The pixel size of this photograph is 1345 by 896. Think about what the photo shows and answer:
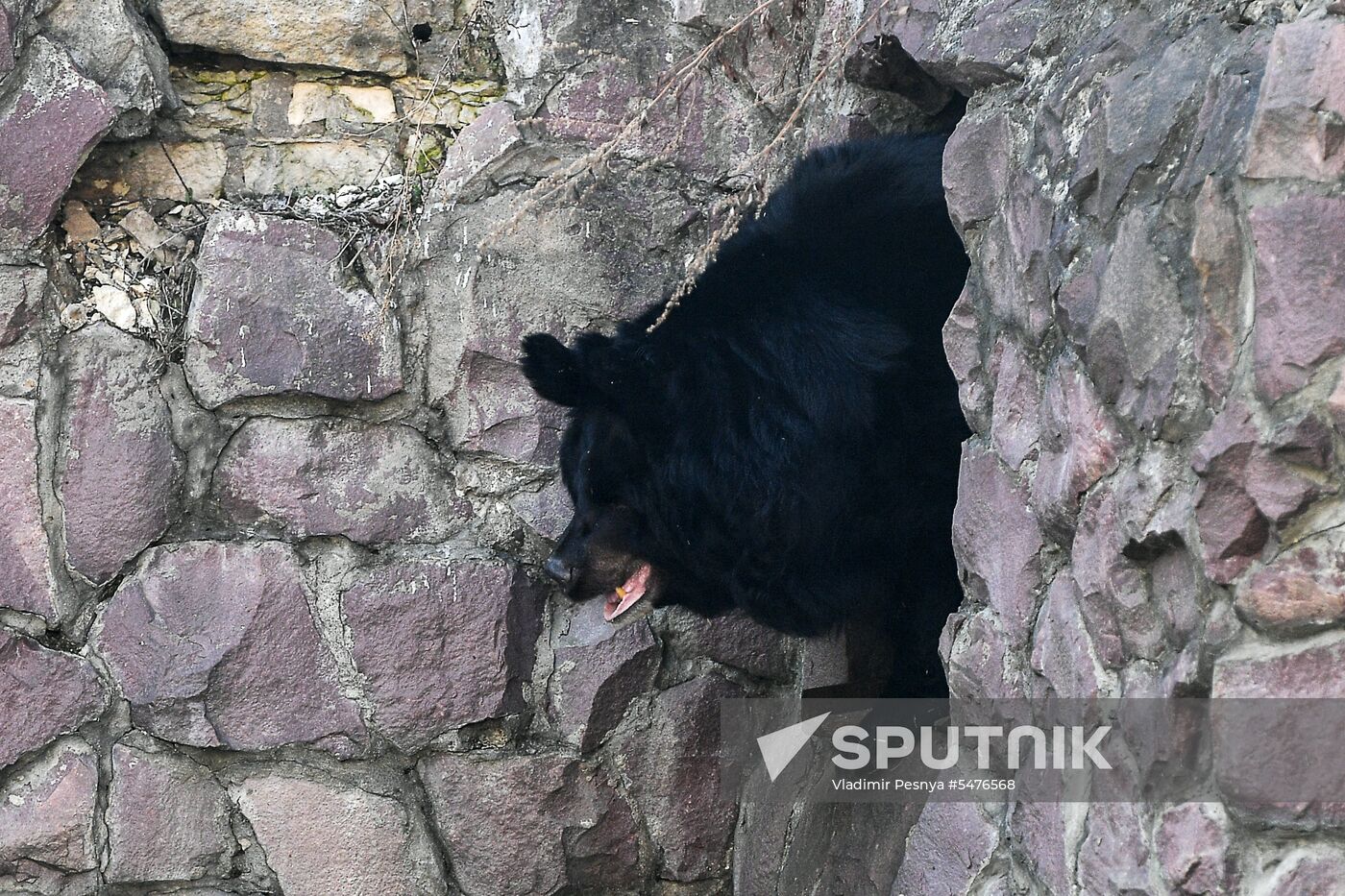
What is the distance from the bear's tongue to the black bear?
8 cm

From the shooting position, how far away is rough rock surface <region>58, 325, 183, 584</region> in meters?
3.49

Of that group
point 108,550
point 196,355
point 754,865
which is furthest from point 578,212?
point 754,865

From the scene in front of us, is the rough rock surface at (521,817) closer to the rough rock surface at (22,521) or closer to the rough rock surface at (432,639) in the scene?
the rough rock surface at (432,639)

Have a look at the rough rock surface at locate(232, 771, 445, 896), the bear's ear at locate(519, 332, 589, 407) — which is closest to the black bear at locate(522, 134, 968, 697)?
the bear's ear at locate(519, 332, 589, 407)

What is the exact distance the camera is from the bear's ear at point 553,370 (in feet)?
9.93

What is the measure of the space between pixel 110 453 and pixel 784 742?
6.10 feet

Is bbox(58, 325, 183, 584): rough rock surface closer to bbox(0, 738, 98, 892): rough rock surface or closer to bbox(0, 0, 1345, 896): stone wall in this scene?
bbox(0, 0, 1345, 896): stone wall

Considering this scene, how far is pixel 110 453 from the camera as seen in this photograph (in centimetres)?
349

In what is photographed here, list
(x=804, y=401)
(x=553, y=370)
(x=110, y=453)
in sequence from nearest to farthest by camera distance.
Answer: (x=804, y=401)
(x=553, y=370)
(x=110, y=453)

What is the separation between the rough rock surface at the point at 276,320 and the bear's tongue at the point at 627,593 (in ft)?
2.64

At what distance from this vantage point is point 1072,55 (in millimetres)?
2240

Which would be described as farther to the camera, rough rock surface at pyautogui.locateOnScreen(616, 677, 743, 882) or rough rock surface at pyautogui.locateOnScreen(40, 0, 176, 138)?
rough rock surface at pyautogui.locateOnScreen(616, 677, 743, 882)

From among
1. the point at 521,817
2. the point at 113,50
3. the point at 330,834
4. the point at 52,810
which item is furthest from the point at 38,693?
the point at 113,50

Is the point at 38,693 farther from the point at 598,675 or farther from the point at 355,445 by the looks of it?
the point at 598,675
